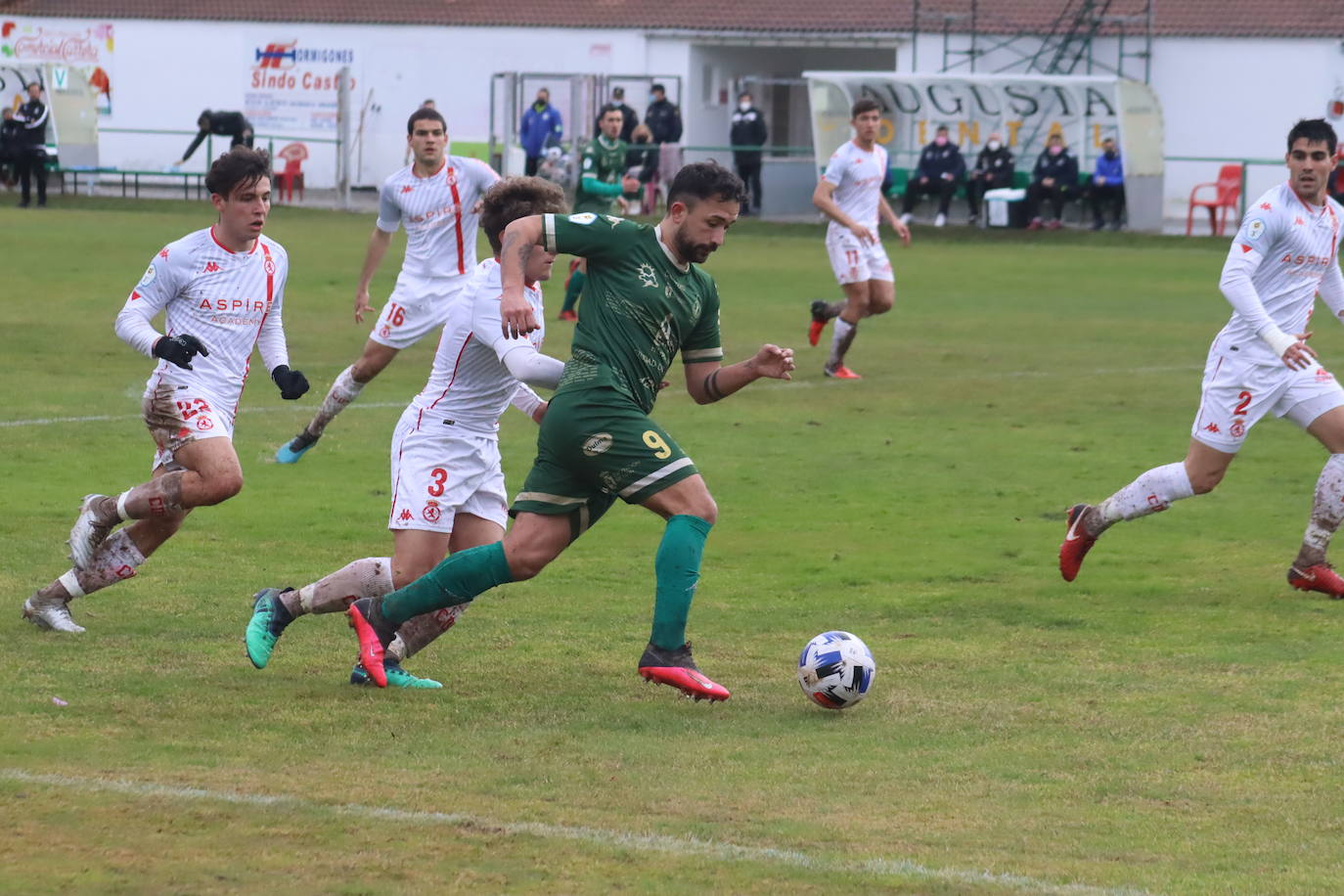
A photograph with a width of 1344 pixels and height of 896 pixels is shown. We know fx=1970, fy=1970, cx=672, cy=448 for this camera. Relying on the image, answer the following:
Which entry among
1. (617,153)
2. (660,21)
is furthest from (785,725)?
(660,21)

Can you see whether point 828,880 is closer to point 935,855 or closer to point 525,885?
point 935,855

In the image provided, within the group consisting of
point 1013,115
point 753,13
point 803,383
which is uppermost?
point 753,13

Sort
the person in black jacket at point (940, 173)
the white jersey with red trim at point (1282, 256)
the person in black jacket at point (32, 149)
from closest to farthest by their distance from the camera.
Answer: the white jersey with red trim at point (1282, 256), the person in black jacket at point (32, 149), the person in black jacket at point (940, 173)

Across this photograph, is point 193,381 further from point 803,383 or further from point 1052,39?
point 1052,39

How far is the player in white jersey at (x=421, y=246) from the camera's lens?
42.6ft

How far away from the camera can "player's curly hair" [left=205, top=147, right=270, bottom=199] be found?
7.80m

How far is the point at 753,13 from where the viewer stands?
45.5 m

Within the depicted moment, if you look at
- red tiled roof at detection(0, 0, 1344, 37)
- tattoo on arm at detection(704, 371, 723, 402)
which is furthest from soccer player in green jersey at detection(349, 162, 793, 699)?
red tiled roof at detection(0, 0, 1344, 37)

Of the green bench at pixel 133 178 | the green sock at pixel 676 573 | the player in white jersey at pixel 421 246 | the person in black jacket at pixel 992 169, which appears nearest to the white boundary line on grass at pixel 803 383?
the player in white jersey at pixel 421 246

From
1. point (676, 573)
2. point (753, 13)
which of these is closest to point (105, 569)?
point (676, 573)

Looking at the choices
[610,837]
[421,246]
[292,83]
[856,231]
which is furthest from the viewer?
[292,83]

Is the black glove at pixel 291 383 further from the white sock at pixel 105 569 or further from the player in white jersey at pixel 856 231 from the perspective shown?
the player in white jersey at pixel 856 231

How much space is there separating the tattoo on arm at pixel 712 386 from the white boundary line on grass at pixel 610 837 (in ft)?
7.05

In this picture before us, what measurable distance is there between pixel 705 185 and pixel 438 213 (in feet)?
22.7
